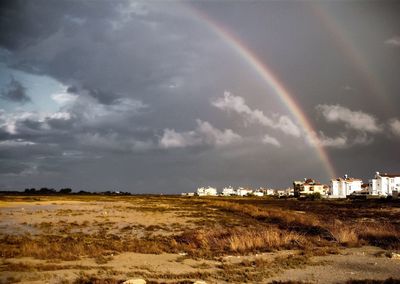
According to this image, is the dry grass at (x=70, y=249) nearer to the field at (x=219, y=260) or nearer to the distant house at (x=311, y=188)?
the field at (x=219, y=260)

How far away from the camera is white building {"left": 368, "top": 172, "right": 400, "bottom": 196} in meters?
151

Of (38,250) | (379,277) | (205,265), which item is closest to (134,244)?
(38,250)

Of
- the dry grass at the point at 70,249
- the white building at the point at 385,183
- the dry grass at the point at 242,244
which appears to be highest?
the white building at the point at 385,183

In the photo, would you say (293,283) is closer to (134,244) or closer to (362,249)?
(362,249)

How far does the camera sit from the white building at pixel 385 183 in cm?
15112

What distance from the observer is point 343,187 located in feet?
568

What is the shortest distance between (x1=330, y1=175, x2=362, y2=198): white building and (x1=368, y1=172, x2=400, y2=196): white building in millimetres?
14640

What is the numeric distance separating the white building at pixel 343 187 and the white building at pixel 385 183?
1464 centimetres

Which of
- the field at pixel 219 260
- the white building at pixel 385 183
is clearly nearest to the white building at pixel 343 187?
the white building at pixel 385 183

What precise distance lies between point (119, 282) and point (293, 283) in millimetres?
6711

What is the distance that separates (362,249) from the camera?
24.2 metres

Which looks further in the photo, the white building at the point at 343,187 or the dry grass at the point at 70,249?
the white building at the point at 343,187

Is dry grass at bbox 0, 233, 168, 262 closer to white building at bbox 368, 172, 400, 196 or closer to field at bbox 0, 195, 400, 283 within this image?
field at bbox 0, 195, 400, 283

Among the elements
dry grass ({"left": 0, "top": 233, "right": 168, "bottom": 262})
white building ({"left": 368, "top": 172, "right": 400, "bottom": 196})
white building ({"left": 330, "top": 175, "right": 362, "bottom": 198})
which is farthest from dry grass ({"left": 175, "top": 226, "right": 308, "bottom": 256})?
white building ({"left": 330, "top": 175, "right": 362, "bottom": 198})
